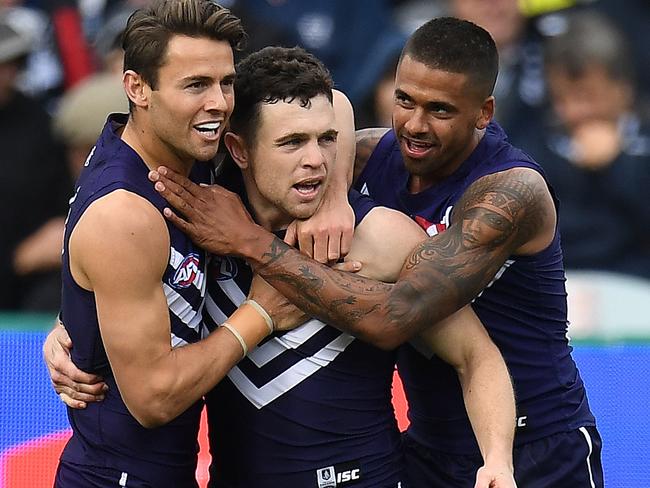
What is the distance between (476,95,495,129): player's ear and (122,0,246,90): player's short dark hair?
2.95 ft

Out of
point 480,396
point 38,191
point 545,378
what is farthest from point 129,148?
point 38,191

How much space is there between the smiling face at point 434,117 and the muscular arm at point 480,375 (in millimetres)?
515

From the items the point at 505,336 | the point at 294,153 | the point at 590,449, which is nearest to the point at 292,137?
the point at 294,153

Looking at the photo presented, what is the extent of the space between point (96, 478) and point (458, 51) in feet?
5.74

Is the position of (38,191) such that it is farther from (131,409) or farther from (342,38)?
A: (131,409)

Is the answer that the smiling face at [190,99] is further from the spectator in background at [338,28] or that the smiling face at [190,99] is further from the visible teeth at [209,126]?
the spectator in background at [338,28]

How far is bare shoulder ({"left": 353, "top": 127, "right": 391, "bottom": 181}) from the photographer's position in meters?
4.57

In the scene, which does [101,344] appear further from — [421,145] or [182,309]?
A: [421,145]

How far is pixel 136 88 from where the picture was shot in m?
3.82

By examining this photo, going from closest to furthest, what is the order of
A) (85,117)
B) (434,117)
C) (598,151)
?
1. (434,117)
2. (85,117)
3. (598,151)

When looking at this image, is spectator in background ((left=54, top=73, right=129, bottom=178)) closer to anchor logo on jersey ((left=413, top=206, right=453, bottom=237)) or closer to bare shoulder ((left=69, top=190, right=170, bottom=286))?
anchor logo on jersey ((left=413, top=206, right=453, bottom=237))

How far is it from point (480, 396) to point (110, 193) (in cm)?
124

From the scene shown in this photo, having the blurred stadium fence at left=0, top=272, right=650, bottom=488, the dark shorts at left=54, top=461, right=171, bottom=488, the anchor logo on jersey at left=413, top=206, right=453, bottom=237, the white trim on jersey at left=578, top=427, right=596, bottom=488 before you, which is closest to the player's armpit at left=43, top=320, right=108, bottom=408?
the dark shorts at left=54, top=461, right=171, bottom=488

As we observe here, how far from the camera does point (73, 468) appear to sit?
4.03 metres
